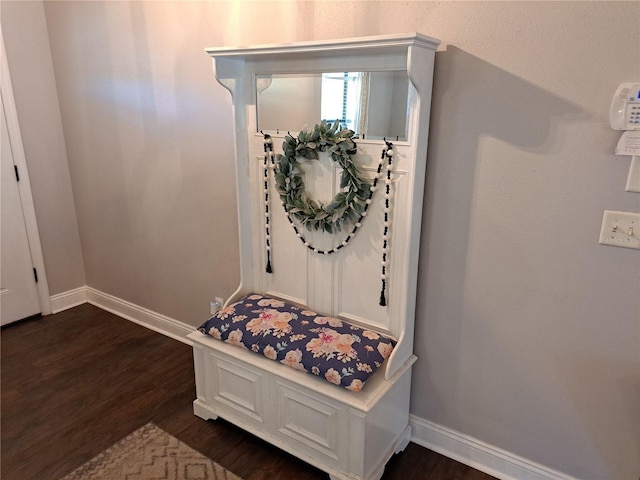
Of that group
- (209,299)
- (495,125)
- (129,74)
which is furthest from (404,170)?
(129,74)

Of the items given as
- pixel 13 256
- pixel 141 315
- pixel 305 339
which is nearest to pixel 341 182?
pixel 305 339

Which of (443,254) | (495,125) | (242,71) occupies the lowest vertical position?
(443,254)

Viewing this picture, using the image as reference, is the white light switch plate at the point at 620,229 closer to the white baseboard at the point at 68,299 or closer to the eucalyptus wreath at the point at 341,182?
the eucalyptus wreath at the point at 341,182

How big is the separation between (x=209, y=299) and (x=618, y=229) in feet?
7.12

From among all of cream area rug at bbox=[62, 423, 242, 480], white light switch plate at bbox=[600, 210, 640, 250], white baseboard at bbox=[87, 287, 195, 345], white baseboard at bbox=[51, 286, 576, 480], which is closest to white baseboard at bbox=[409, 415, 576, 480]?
white baseboard at bbox=[51, 286, 576, 480]

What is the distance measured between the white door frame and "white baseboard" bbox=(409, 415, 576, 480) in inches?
107

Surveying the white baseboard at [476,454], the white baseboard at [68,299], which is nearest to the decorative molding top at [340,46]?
the white baseboard at [476,454]

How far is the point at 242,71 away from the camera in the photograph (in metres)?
2.21

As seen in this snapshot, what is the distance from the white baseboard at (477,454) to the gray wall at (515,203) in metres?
0.04

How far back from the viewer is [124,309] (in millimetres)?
3449

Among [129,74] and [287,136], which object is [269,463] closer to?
[287,136]

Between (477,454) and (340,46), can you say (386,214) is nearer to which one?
(340,46)

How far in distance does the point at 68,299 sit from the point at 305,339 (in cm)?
243

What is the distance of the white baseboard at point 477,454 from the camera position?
1962 mm
